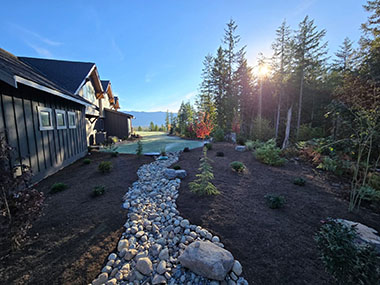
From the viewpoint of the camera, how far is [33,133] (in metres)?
3.88

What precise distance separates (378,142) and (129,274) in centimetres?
707

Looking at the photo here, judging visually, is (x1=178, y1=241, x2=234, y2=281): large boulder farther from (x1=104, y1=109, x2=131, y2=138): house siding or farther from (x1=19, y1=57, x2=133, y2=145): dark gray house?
(x1=104, y1=109, x2=131, y2=138): house siding

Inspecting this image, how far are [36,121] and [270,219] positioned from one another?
5.81 metres

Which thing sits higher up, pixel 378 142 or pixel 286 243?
pixel 378 142

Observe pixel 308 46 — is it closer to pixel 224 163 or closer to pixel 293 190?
pixel 224 163

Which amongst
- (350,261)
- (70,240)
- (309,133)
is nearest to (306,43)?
(309,133)

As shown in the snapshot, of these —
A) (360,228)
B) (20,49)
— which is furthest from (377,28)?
(20,49)

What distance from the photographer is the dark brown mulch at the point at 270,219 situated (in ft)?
5.04

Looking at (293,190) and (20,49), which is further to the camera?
(20,49)

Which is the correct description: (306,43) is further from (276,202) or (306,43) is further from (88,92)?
(88,92)

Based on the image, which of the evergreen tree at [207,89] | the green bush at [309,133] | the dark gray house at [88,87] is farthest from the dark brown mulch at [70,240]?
the evergreen tree at [207,89]

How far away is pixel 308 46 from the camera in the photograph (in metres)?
9.55

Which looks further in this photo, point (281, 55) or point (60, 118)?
point (281, 55)

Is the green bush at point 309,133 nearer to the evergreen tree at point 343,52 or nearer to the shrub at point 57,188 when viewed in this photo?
the evergreen tree at point 343,52
